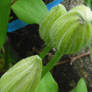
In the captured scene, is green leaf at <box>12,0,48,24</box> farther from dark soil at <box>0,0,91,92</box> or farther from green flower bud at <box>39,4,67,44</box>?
dark soil at <box>0,0,91,92</box>

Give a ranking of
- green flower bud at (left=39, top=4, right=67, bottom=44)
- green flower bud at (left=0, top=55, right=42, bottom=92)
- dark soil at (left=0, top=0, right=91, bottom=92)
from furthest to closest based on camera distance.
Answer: dark soil at (left=0, top=0, right=91, bottom=92) < green flower bud at (left=39, top=4, right=67, bottom=44) < green flower bud at (left=0, top=55, right=42, bottom=92)

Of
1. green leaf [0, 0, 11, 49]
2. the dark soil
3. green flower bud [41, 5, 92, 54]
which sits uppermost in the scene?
green leaf [0, 0, 11, 49]

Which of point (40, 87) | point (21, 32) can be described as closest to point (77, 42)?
point (40, 87)

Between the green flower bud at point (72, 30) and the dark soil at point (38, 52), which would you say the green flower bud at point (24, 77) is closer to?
the green flower bud at point (72, 30)

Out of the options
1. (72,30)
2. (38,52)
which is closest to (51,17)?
(72,30)

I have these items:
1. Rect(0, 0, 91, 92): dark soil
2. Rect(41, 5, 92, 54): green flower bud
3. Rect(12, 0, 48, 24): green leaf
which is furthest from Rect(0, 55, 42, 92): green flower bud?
Rect(0, 0, 91, 92): dark soil
